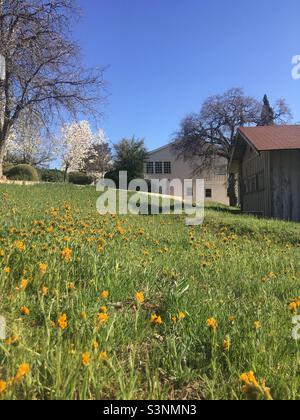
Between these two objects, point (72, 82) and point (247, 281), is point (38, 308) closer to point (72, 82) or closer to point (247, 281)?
point (247, 281)

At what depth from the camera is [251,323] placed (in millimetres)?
2852

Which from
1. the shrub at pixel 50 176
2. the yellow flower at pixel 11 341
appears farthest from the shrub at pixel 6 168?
the yellow flower at pixel 11 341

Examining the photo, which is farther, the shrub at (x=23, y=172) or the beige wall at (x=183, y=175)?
the beige wall at (x=183, y=175)

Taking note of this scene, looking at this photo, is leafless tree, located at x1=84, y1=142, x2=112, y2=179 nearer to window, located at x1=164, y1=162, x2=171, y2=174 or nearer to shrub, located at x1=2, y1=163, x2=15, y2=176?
window, located at x1=164, y1=162, x2=171, y2=174

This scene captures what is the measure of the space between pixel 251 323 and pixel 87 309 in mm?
1243

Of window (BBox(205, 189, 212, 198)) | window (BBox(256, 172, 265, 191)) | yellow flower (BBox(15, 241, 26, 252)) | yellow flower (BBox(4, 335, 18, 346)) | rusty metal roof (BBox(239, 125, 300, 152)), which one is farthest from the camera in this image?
window (BBox(205, 189, 212, 198))

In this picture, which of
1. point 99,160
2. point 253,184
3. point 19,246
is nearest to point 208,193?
point 99,160

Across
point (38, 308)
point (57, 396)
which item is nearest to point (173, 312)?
point (38, 308)

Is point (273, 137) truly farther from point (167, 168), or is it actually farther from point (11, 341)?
point (167, 168)

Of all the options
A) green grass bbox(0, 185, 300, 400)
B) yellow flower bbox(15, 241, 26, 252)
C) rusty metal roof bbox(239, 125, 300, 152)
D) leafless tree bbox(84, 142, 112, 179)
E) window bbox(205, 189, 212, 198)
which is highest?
leafless tree bbox(84, 142, 112, 179)

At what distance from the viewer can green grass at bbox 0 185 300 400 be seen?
6.68 ft

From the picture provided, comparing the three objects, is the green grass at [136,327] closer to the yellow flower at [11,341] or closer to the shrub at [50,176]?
Answer: the yellow flower at [11,341]

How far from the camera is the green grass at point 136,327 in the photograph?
80.1 inches

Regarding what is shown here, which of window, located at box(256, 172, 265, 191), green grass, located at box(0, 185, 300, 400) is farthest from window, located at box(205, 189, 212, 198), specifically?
green grass, located at box(0, 185, 300, 400)
